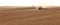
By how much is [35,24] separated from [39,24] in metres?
0.02

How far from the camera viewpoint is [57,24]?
25.0 inches
